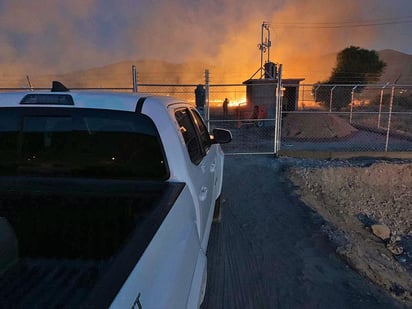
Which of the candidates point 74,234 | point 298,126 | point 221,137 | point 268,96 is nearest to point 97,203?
point 74,234

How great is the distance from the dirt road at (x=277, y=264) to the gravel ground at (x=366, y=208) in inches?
10.2

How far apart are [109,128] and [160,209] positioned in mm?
1144

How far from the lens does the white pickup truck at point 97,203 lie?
55.1 inches

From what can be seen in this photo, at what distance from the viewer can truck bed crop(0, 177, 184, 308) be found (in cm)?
138

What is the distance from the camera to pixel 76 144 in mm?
2619

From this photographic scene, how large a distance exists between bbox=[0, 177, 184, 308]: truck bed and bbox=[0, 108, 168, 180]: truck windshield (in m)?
0.17

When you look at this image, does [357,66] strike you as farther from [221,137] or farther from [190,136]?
[190,136]

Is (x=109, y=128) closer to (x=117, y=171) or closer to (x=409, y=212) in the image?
(x=117, y=171)

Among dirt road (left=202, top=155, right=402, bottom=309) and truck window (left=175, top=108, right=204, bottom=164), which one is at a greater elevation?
truck window (left=175, top=108, right=204, bottom=164)

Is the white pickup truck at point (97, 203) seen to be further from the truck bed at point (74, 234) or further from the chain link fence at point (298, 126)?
the chain link fence at point (298, 126)

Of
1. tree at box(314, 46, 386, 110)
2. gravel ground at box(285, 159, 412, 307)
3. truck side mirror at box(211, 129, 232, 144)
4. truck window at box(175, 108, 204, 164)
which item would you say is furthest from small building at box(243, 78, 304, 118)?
tree at box(314, 46, 386, 110)

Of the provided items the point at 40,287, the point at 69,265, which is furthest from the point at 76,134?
the point at 40,287

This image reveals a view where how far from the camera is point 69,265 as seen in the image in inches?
68.3

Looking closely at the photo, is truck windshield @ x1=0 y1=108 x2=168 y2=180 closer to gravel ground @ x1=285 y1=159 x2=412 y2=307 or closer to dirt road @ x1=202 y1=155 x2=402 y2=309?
dirt road @ x1=202 y1=155 x2=402 y2=309
